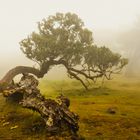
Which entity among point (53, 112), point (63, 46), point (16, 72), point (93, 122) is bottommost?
point (93, 122)

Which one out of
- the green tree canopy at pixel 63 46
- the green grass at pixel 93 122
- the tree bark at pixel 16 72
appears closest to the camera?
the green grass at pixel 93 122

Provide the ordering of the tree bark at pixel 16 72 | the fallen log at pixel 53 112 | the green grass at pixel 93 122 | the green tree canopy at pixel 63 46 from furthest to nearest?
the green tree canopy at pixel 63 46
the tree bark at pixel 16 72
the green grass at pixel 93 122
the fallen log at pixel 53 112

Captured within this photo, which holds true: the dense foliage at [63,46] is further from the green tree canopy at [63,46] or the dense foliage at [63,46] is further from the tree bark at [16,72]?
the tree bark at [16,72]

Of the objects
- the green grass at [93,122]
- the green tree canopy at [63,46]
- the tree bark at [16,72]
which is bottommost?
the green grass at [93,122]

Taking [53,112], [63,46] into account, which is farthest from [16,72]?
[53,112]

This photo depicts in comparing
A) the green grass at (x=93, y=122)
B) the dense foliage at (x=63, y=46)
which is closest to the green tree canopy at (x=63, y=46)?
the dense foliage at (x=63, y=46)

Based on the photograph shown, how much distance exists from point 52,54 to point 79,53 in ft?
17.6

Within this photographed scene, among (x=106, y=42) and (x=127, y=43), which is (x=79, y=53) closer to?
(x=127, y=43)

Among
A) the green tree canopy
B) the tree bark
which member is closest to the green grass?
the tree bark

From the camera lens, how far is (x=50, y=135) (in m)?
30.0

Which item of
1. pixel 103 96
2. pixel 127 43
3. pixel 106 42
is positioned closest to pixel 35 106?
pixel 103 96

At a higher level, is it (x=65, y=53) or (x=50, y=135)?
(x=65, y=53)

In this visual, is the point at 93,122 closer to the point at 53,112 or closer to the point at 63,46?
the point at 53,112

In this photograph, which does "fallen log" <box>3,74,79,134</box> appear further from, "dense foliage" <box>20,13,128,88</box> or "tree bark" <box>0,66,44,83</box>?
"dense foliage" <box>20,13,128,88</box>
